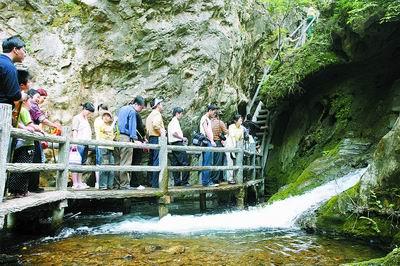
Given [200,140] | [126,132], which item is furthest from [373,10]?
[126,132]

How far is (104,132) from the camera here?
939 centimetres

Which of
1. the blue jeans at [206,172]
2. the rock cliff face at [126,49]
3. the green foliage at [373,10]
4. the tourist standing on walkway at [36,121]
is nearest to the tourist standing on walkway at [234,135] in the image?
the blue jeans at [206,172]

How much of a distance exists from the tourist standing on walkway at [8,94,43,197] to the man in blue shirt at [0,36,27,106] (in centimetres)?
94

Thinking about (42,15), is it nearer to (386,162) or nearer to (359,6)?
(359,6)

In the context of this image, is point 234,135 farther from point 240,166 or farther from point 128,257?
point 128,257

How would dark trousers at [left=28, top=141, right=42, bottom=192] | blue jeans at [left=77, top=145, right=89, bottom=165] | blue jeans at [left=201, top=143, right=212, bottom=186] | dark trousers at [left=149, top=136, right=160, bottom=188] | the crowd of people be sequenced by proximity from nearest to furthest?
the crowd of people → dark trousers at [left=28, top=141, right=42, bottom=192] → blue jeans at [left=77, top=145, right=89, bottom=165] → dark trousers at [left=149, top=136, right=160, bottom=188] → blue jeans at [left=201, top=143, right=212, bottom=186]

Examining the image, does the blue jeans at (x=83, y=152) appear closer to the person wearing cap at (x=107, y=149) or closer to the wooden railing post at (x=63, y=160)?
the person wearing cap at (x=107, y=149)

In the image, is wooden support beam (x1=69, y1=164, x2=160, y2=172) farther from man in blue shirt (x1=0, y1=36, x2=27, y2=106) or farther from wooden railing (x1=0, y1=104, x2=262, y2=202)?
man in blue shirt (x1=0, y1=36, x2=27, y2=106)

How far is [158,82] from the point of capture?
508 inches

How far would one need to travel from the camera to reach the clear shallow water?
5426mm

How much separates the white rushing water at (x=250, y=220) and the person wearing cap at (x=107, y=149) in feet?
3.01

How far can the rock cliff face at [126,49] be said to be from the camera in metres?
11.6

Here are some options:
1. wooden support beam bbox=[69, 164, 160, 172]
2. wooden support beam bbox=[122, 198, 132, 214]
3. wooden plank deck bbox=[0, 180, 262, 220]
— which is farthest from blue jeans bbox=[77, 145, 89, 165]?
wooden support beam bbox=[122, 198, 132, 214]

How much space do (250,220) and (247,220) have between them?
7 cm
